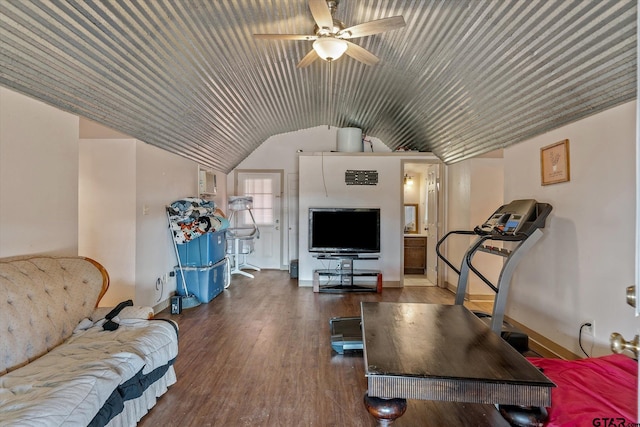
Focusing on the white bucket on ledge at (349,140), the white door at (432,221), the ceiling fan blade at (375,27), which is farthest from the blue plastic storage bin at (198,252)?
the white door at (432,221)

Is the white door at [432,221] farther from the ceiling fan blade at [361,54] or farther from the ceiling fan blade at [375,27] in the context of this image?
the ceiling fan blade at [375,27]

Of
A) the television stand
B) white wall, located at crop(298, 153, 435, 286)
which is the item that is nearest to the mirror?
white wall, located at crop(298, 153, 435, 286)

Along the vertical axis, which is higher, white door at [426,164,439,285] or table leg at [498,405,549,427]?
white door at [426,164,439,285]

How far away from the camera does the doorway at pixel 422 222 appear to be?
17.9 ft

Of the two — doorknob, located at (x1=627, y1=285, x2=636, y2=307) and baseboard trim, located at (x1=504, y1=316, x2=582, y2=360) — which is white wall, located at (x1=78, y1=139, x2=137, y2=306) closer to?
doorknob, located at (x1=627, y1=285, x2=636, y2=307)

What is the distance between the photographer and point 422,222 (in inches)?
262

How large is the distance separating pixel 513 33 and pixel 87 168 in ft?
14.7

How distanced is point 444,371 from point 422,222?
5.53 m

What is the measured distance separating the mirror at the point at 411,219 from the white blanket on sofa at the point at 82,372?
5.56 meters

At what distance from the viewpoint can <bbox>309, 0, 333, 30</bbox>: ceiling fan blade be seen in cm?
215

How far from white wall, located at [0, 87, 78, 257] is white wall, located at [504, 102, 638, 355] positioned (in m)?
4.43

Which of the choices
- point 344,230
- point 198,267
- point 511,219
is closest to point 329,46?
point 511,219

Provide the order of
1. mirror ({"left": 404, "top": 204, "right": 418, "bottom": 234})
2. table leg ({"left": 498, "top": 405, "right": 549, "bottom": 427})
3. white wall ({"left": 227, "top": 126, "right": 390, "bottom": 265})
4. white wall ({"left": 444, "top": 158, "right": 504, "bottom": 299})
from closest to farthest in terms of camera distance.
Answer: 1. table leg ({"left": 498, "top": 405, "right": 549, "bottom": 427})
2. white wall ({"left": 444, "top": 158, "right": 504, "bottom": 299})
3. white wall ({"left": 227, "top": 126, "right": 390, "bottom": 265})
4. mirror ({"left": 404, "top": 204, "right": 418, "bottom": 234})

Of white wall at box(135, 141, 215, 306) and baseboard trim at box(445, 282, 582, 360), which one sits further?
white wall at box(135, 141, 215, 306)
